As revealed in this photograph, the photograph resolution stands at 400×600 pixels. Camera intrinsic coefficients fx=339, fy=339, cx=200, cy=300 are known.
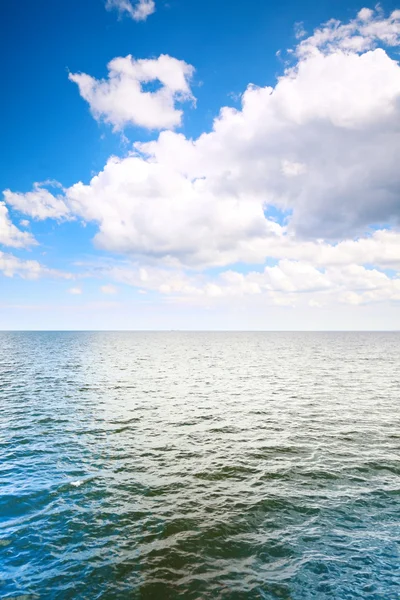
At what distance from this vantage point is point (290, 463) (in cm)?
2178

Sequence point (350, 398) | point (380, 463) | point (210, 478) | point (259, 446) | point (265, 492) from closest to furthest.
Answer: point (265, 492) < point (210, 478) < point (380, 463) < point (259, 446) < point (350, 398)

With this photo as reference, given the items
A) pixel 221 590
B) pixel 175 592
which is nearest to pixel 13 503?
pixel 175 592

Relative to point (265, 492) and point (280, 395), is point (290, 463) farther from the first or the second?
point (280, 395)

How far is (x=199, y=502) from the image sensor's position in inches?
669

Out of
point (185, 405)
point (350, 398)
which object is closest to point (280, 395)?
point (350, 398)

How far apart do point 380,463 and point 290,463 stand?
5749 mm

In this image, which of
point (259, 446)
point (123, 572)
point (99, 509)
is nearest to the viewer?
point (123, 572)

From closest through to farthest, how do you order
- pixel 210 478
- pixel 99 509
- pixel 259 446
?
pixel 99 509 < pixel 210 478 < pixel 259 446

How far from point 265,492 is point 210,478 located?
3361 mm

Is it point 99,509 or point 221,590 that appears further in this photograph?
point 99,509

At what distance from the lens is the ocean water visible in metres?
11.6

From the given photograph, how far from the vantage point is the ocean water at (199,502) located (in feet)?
38.2

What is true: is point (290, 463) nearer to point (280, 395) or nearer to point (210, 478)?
point (210, 478)

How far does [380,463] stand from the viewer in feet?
71.3
